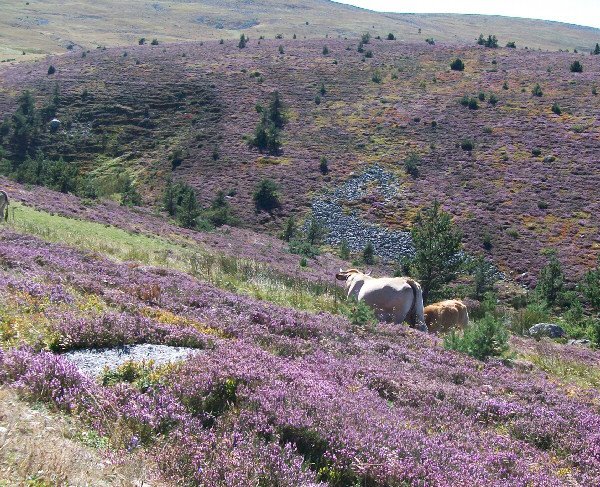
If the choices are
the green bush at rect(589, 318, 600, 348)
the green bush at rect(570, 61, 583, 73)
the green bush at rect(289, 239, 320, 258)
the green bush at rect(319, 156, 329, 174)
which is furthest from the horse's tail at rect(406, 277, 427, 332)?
the green bush at rect(570, 61, 583, 73)

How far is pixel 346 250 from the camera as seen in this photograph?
136ft

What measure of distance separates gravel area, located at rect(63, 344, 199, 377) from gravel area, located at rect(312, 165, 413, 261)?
114 ft

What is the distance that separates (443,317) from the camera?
→ 16.1 metres

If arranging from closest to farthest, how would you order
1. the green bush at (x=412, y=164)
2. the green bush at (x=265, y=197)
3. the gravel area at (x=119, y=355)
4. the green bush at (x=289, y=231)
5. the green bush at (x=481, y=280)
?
the gravel area at (x=119, y=355) < the green bush at (x=481, y=280) < the green bush at (x=289, y=231) < the green bush at (x=265, y=197) < the green bush at (x=412, y=164)

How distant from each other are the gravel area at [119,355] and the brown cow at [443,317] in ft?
31.9

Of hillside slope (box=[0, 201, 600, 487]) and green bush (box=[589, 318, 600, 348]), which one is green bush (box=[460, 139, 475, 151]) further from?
hillside slope (box=[0, 201, 600, 487])

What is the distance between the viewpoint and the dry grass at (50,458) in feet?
12.0

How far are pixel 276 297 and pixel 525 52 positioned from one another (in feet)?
260

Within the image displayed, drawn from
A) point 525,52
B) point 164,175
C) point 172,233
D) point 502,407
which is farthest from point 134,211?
point 525,52

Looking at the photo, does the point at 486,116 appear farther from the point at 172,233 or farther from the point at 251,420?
the point at 251,420

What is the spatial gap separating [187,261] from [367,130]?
41902 millimetres

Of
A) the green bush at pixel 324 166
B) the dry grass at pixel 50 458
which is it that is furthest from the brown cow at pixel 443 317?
the green bush at pixel 324 166

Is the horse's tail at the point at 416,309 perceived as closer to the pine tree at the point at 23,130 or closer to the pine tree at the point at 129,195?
the pine tree at the point at 129,195

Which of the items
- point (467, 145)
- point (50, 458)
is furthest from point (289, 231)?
point (50, 458)
